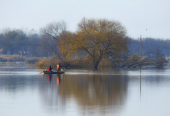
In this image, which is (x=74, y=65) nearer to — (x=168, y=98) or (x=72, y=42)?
(x=72, y=42)

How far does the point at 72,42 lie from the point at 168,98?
4868 cm

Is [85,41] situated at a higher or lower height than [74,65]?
higher

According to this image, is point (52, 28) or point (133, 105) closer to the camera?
point (133, 105)

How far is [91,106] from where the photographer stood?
1492 centimetres

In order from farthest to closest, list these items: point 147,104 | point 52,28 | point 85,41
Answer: point 52,28, point 85,41, point 147,104

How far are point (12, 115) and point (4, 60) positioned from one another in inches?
3403

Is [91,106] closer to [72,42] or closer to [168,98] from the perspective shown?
[168,98]

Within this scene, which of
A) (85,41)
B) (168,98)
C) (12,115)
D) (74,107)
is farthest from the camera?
(85,41)

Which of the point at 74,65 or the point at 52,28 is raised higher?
the point at 52,28

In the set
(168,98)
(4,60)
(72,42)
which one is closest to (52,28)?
(72,42)

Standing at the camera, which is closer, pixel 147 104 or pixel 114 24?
pixel 147 104

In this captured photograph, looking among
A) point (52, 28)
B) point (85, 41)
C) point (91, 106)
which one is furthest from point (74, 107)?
point (52, 28)

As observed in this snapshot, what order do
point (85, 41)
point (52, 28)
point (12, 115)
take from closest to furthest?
point (12, 115)
point (85, 41)
point (52, 28)

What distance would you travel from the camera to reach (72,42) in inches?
2589
